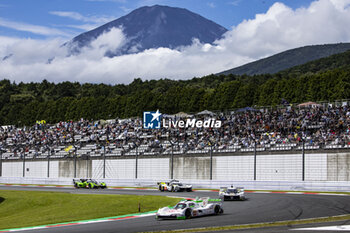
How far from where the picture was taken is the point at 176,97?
9925cm

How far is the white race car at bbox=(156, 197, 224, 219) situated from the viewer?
22.6 metres

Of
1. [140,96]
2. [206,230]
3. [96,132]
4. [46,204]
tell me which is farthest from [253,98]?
[206,230]

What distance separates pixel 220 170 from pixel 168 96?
5272cm

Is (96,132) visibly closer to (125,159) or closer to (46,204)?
(125,159)

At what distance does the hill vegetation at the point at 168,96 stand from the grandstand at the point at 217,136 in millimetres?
23546

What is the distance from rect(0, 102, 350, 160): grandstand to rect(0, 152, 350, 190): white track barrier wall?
869 millimetres

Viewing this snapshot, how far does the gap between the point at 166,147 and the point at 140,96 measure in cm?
4720

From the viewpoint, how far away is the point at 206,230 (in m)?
19.1

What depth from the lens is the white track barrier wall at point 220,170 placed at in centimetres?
4153

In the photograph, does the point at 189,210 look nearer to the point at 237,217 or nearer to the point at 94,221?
the point at 237,217

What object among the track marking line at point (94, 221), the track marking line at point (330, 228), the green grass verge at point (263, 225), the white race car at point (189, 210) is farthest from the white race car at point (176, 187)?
the track marking line at point (330, 228)

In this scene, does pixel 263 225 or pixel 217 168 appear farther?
pixel 217 168

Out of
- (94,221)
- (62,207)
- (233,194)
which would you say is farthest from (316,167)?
(94,221)

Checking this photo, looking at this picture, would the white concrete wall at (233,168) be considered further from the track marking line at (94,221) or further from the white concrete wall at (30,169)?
the white concrete wall at (30,169)
